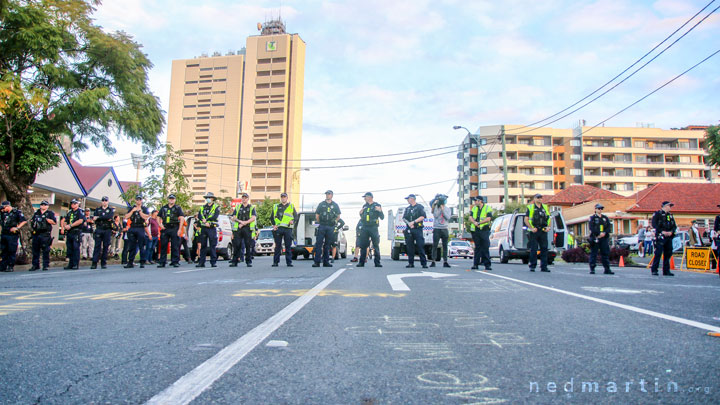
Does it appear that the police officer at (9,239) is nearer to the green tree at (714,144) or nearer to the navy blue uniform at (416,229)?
the navy blue uniform at (416,229)

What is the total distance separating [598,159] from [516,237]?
2477 inches

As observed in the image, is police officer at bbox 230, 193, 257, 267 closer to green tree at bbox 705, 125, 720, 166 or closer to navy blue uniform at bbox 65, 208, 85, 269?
navy blue uniform at bbox 65, 208, 85, 269

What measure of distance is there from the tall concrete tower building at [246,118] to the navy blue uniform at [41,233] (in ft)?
237

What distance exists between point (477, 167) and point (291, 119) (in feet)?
110

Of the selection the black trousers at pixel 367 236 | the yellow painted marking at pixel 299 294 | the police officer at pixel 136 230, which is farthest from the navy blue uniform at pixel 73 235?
the yellow painted marking at pixel 299 294

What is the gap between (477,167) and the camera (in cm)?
8050

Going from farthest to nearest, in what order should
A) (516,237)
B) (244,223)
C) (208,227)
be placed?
1. (516,237)
2. (208,227)
3. (244,223)

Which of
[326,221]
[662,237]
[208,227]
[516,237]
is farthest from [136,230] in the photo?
[516,237]

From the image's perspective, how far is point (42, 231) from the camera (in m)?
12.9

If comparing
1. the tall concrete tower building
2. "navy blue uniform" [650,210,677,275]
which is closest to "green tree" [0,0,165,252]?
"navy blue uniform" [650,210,677,275]

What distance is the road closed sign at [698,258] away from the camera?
14578mm

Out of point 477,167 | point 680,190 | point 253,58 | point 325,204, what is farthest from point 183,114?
point 325,204

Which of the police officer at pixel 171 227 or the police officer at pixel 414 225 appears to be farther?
the police officer at pixel 171 227

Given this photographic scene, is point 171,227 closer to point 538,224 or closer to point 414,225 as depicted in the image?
point 414,225
